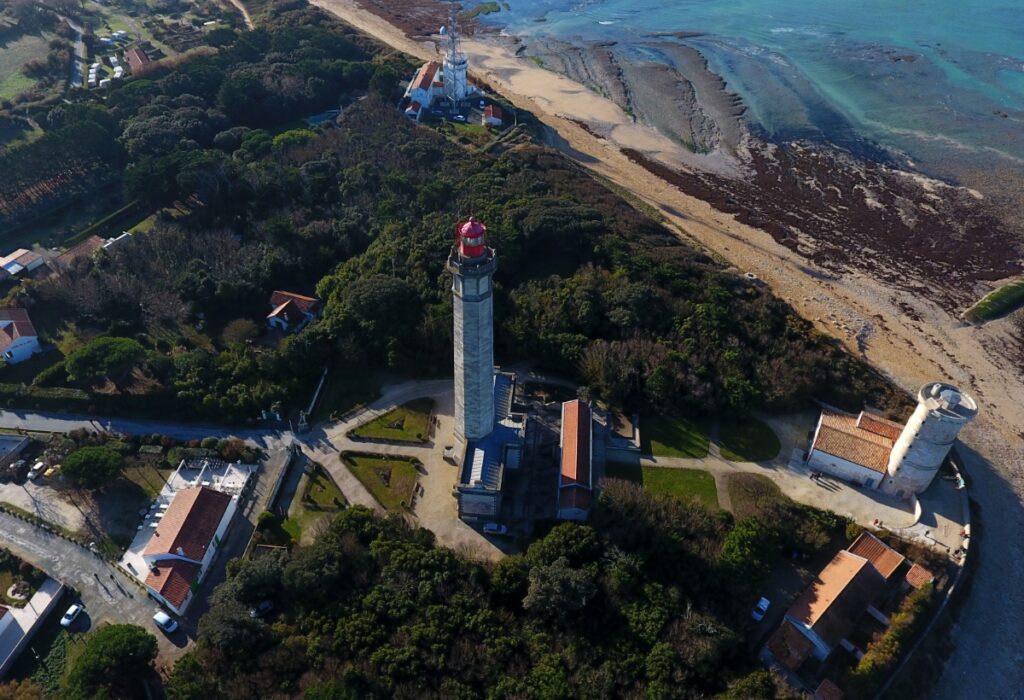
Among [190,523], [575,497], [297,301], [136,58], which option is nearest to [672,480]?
[575,497]

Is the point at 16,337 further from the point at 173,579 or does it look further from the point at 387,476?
the point at 387,476

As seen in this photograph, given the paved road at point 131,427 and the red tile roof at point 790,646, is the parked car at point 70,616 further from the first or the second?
the red tile roof at point 790,646

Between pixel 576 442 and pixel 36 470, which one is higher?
pixel 576 442

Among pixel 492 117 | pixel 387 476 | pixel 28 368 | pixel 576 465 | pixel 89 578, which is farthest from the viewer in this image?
pixel 492 117

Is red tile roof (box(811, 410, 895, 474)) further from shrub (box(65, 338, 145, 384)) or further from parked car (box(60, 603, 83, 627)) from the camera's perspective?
shrub (box(65, 338, 145, 384))

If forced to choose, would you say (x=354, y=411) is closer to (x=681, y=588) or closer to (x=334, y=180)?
(x=681, y=588)

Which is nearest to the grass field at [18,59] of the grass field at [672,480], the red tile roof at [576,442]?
the red tile roof at [576,442]
